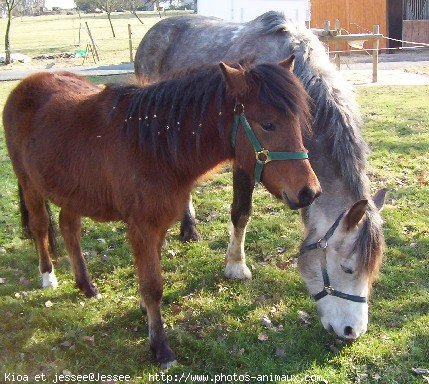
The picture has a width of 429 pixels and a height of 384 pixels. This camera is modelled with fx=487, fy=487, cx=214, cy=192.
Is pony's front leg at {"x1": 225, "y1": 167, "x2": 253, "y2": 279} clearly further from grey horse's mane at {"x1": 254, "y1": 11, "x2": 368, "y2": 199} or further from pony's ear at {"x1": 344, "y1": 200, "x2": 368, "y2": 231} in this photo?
pony's ear at {"x1": 344, "y1": 200, "x2": 368, "y2": 231}

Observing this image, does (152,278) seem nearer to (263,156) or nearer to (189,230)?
(263,156)

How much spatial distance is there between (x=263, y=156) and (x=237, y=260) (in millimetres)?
1984

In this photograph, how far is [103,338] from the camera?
380 cm

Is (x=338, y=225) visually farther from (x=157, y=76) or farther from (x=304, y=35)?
(x=157, y=76)

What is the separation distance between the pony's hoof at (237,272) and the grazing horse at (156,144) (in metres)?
1.25

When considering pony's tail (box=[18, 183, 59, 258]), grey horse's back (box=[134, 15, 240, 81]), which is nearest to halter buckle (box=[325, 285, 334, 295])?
pony's tail (box=[18, 183, 59, 258])

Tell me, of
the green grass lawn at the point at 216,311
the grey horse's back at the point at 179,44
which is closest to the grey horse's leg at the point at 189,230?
the green grass lawn at the point at 216,311

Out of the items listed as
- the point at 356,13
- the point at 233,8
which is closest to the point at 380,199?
the point at 233,8

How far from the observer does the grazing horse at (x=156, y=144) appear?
2828 mm

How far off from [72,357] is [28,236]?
157 centimetres

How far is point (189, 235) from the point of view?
5434 millimetres

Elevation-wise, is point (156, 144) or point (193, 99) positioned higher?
point (193, 99)

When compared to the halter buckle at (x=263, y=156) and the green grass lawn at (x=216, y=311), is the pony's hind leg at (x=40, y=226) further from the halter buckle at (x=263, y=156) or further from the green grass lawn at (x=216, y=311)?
the halter buckle at (x=263, y=156)

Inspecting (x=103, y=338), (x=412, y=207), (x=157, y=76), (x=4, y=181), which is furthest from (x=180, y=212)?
(x=4, y=181)
